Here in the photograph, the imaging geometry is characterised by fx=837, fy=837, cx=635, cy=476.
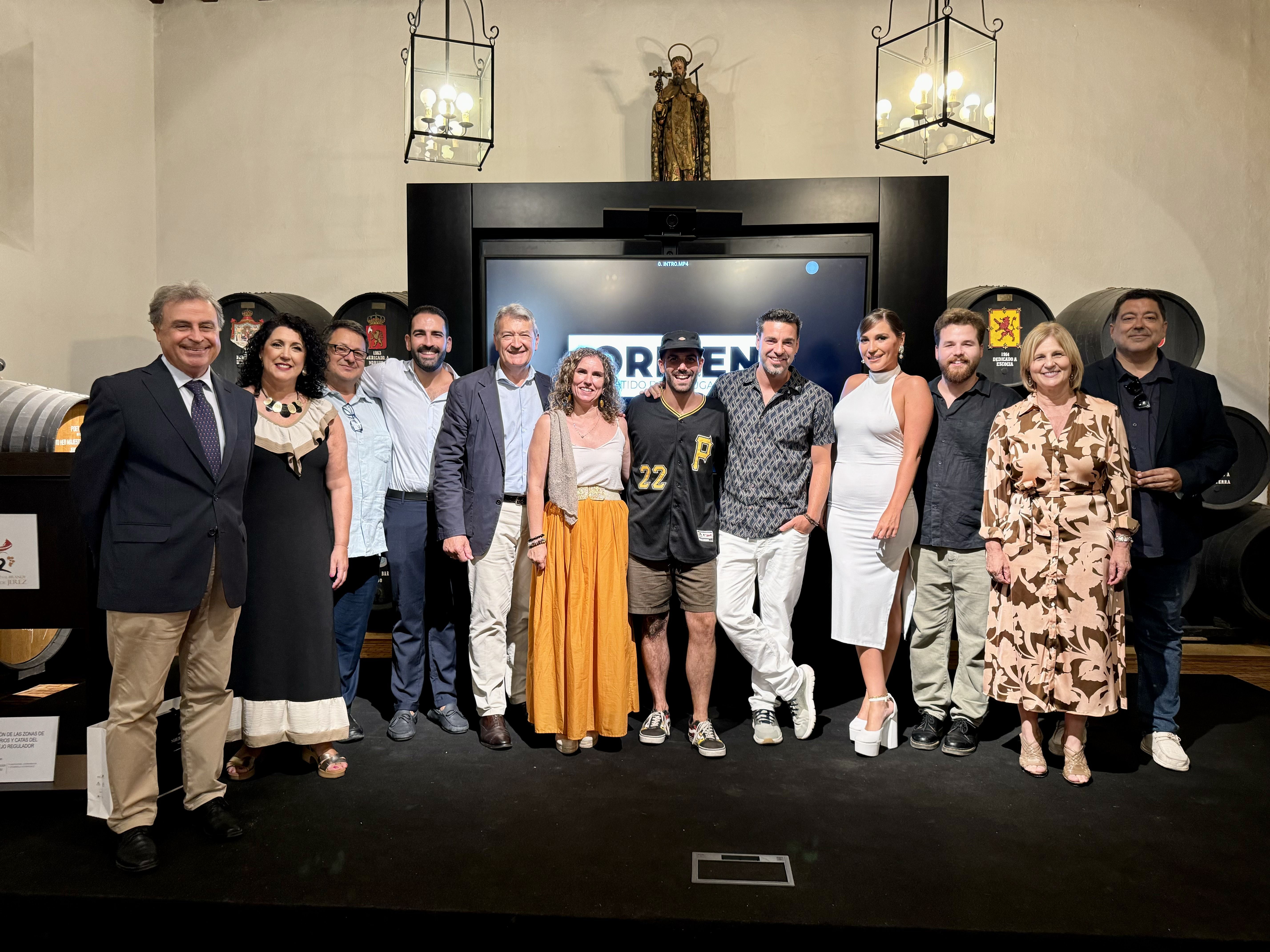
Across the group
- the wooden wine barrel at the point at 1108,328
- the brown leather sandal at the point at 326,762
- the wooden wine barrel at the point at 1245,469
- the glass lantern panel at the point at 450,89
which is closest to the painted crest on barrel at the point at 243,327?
the glass lantern panel at the point at 450,89

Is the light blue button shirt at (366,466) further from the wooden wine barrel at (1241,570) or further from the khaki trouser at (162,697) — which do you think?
the wooden wine barrel at (1241,570)

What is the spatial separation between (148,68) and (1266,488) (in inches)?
A: 332

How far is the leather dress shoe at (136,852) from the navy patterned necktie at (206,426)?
107 centimetres

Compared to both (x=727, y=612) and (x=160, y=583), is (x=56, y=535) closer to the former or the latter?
(x=160, y=583)

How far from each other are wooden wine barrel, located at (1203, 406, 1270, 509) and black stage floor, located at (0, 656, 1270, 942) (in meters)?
1.76

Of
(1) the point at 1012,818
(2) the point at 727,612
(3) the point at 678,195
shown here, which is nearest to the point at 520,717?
(2) the point at 727,612

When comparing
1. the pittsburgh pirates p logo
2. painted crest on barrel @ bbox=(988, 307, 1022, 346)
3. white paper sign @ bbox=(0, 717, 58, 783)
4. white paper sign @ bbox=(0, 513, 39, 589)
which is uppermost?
painted crest on barrel @ bbox=(988, 307, 1022, 346)

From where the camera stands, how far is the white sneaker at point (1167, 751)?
130 inches

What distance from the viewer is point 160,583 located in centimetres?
243

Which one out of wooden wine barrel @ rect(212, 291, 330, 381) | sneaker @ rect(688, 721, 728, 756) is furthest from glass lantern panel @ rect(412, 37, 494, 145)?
sneaker @ rect(688, 721, 728, 756)

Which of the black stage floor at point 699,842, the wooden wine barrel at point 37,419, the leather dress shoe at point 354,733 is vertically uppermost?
the wooden wine barrel at point 37,419

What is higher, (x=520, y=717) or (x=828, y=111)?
(x=828, y=111)

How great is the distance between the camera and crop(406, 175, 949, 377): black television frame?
4.23 metres

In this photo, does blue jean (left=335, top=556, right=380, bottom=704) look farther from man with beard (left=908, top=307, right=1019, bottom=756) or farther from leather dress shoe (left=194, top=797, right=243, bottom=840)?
man with beard (left=908, top=307, right=1019, bottom=756)
